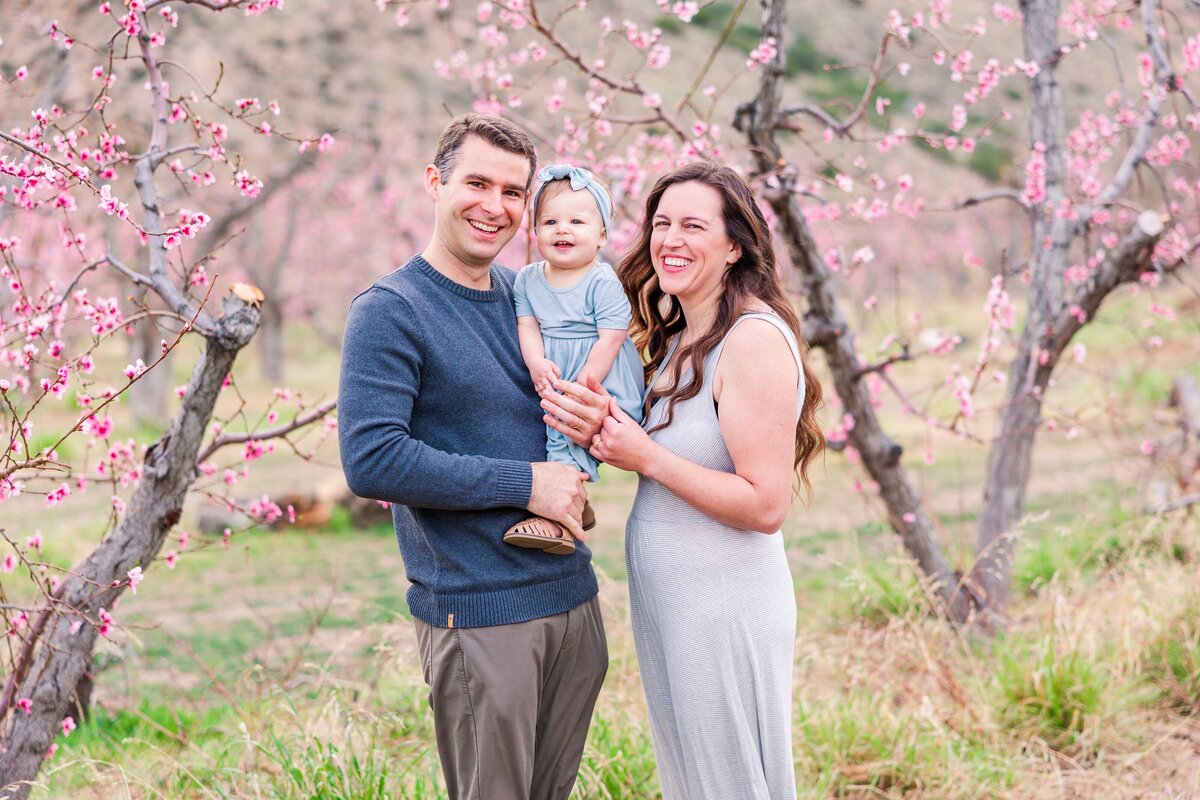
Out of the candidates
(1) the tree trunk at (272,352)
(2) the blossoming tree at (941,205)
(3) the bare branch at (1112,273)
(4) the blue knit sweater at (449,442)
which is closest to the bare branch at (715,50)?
(2) the blossoming tree at (941,205)

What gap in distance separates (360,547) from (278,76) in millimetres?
27953

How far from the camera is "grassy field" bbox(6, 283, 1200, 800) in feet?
11.6

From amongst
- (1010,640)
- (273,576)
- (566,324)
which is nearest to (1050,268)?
(1010,640)

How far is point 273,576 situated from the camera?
788cm

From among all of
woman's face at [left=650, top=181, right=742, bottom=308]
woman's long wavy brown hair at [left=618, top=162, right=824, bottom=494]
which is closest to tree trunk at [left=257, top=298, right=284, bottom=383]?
woman's long wavy brown hair at [left=618, top=162, right=824, bottom=494]

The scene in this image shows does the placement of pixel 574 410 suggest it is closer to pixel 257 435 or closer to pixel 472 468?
pixel 472 468

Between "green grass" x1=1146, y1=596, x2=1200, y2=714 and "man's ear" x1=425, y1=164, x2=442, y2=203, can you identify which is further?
"green grass" x1=1146, y1=596, x2=1200, y2=714

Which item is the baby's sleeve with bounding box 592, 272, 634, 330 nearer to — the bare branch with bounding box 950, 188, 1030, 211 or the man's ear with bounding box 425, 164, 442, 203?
the man's ear with bounding box 425, 164, 442, 203

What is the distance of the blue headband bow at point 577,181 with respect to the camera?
2559mm

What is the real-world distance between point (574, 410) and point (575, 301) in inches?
12.5

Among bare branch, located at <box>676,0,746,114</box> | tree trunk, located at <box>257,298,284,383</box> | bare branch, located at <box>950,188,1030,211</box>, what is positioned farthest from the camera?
tree trunk, located at <box>257,298,284,383</box>

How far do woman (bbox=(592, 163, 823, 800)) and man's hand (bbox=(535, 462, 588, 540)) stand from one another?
0.43ft

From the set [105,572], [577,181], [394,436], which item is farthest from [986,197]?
[105,572]

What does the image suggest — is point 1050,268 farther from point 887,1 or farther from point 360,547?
point 887,1
